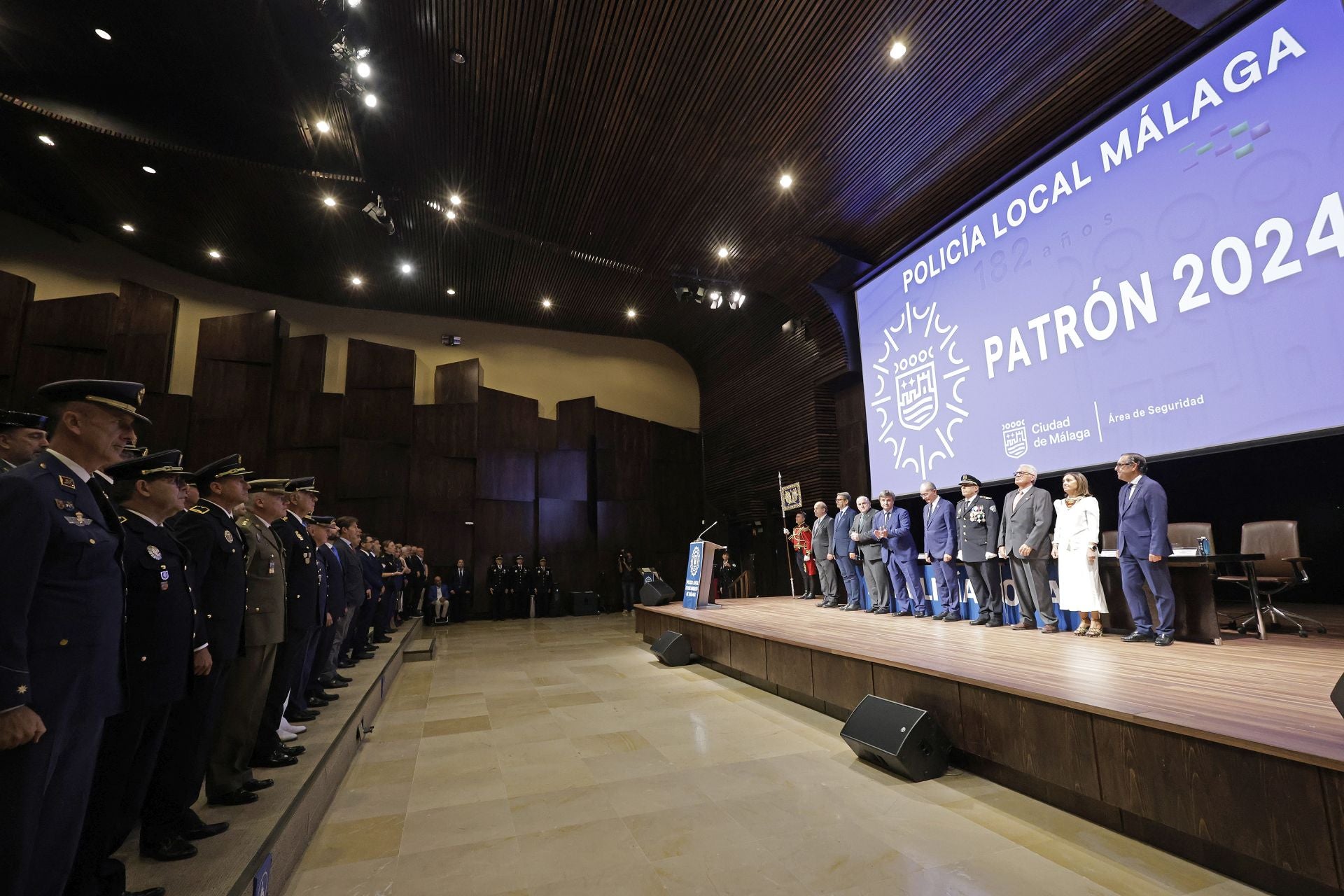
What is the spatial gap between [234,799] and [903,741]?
2.59 metres

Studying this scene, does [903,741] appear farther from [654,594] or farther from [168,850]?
[654,594]

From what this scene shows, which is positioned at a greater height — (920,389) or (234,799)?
(920,389)

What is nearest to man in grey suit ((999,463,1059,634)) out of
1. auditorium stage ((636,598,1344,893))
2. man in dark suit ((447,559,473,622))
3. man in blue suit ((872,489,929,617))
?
auditorium stage ((636,598,1344,893))

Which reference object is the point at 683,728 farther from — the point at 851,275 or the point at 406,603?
the point at 406,603

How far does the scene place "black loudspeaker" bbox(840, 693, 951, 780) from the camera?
253 cm

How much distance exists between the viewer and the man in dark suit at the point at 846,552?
6.37 meters

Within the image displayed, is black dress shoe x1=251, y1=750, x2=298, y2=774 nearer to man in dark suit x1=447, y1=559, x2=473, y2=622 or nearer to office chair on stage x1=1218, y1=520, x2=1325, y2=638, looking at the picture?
office chair on stage x1=1218, y1=520, x2=1325, y2=638

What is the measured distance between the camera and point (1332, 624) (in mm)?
3988

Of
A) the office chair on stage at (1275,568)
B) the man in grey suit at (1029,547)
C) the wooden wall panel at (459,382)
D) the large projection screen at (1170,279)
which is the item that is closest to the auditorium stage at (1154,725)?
the man in grey suit at (1029,547)

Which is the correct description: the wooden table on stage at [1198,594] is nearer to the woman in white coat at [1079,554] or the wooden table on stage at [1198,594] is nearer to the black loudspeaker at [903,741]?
the woman in white coat at [1079,554]

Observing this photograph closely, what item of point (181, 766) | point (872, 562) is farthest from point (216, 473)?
point (872, 562)

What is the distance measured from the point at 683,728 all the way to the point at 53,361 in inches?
427

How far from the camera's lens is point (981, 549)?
15.3 ft

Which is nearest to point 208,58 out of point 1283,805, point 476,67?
point 476,67
